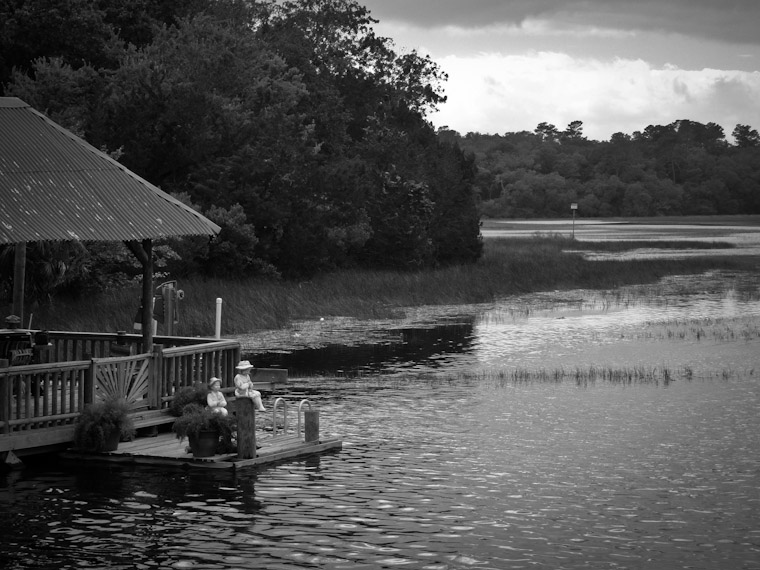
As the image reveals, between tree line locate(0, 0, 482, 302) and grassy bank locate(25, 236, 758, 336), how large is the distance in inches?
52.4

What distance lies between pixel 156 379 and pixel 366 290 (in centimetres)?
3292

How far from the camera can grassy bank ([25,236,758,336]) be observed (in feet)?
132

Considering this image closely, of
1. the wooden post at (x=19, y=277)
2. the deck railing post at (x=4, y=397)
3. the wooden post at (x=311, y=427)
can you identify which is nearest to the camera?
the deck railing post at (x=4, y=397)

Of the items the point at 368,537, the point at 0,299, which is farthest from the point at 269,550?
the point at 0,299

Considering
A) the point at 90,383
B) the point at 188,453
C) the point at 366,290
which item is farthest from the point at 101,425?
the point at 366,290

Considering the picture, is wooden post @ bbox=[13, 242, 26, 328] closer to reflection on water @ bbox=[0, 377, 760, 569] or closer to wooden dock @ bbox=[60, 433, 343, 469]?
wooden dock @ bbox=[60, 433, 343, 469]

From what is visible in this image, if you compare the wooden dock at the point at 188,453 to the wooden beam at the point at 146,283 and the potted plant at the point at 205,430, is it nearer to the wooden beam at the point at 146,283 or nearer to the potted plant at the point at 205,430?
the potted plant at the point at 205,430

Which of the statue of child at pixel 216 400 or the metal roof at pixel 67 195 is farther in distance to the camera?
the metal roof at pixel 67 195

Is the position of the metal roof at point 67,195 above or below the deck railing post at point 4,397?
above

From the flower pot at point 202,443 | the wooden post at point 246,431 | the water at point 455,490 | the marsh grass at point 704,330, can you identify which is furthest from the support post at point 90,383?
the marsh grass at point 704,330

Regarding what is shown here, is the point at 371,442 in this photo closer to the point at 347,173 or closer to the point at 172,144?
the point at 172,144

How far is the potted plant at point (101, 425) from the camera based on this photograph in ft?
67.7

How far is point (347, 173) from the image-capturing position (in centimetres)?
6400

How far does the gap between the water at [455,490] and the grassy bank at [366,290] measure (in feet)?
30.4
